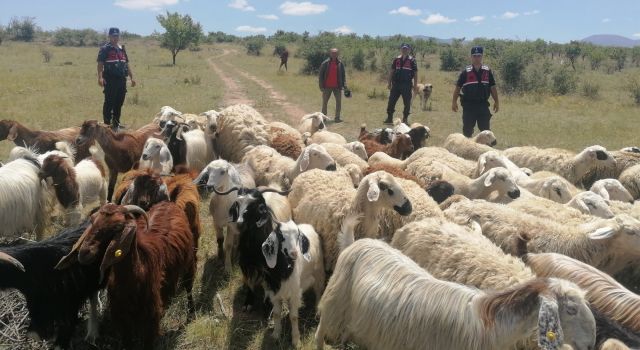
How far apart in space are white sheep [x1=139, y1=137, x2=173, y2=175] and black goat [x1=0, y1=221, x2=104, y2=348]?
2.95 m

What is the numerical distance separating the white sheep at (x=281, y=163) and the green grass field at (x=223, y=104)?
3.36 ft

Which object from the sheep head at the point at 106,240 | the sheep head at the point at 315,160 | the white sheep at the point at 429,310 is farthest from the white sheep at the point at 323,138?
the sheep head at the point at 106,240

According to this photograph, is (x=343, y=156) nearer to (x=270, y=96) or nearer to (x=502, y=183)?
(x=502, y=183)

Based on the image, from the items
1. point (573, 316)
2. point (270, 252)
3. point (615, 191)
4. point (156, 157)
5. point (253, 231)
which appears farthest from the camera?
point (156, 157)

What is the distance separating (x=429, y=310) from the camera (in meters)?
3.58

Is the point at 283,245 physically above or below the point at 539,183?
below

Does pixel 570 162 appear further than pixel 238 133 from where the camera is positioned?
No

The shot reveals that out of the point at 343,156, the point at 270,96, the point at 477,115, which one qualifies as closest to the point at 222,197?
the point at 343,156

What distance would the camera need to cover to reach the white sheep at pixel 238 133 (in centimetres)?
896

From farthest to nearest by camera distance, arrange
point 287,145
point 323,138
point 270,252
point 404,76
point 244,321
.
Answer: point 404,76, point 323,138, point 287,145, point 244,321, point 270,252

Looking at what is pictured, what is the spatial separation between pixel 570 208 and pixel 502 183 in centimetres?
87

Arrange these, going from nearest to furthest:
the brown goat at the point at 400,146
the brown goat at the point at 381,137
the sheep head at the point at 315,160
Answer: the sheep head at the point at 315,160, the brown goat at the point at 400,146, the brown goat at the point at 381,137

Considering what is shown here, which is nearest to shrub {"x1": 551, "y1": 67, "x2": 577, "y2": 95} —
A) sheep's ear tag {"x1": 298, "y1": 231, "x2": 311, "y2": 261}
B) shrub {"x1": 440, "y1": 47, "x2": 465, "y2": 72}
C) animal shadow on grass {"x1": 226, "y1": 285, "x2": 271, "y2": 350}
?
shrub {"x1": 440, "y1": 47, "x2": 465, "y2": 72}

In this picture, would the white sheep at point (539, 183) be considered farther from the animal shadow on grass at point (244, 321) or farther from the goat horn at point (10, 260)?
the goat horn at point (10, 260)
